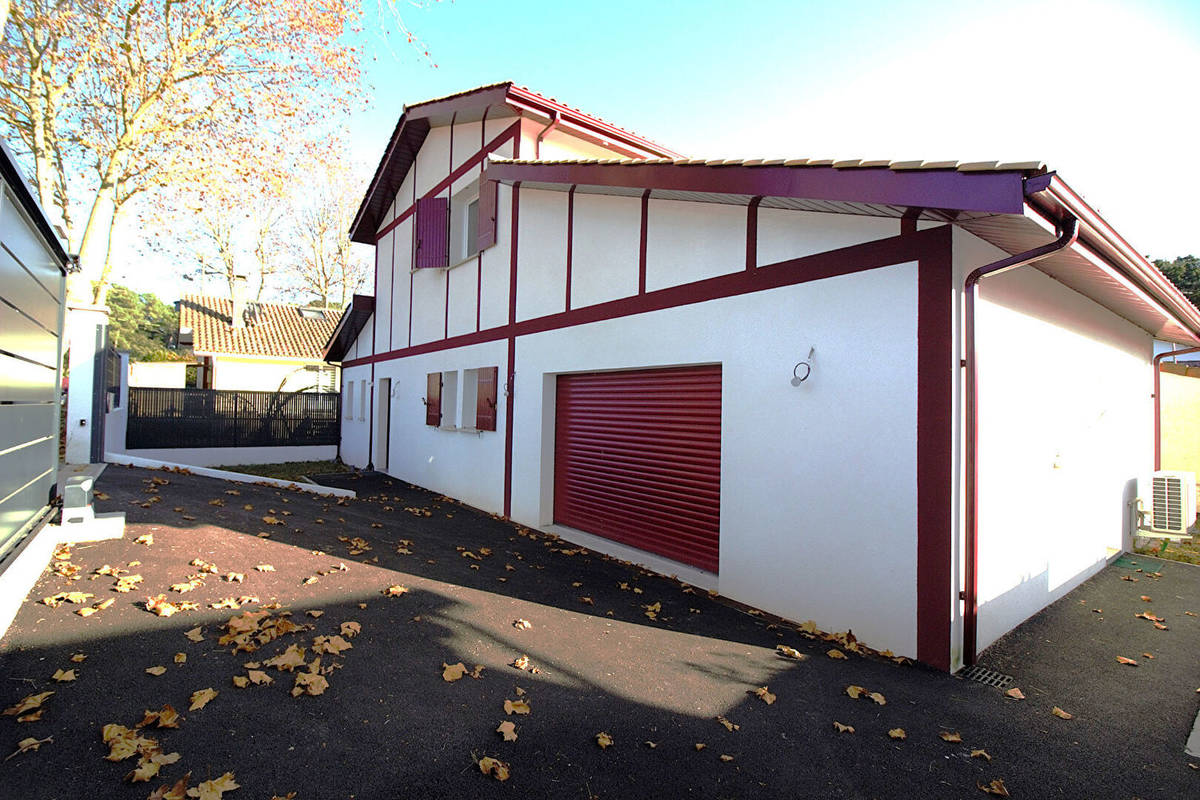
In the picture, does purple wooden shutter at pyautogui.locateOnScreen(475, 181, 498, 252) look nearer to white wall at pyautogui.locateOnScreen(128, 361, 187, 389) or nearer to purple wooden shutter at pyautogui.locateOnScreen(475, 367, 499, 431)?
purple wooden shutter at pyautogui.locateOnScreen(475, 367, 499, 431)

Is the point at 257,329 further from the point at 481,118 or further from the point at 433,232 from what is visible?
the point at 481,118

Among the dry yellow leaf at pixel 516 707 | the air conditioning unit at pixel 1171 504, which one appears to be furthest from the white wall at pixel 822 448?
the air conditioning unit at pixel 1171 504

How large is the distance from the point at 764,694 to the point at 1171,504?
7.80 m

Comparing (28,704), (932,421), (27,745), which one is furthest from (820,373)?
(28,704)

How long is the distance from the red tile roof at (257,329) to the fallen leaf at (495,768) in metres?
23.7

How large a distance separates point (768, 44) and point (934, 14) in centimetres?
200

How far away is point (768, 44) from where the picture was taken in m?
7.19

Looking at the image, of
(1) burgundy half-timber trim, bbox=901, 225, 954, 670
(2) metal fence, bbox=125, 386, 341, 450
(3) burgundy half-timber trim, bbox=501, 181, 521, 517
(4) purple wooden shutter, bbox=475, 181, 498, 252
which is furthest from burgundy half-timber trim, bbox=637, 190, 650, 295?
(2) metal fence, bbox=125, 386, 341, 450

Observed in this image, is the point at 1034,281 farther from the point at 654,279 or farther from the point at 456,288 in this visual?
the point at 456,288

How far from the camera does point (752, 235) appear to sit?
5.52 m

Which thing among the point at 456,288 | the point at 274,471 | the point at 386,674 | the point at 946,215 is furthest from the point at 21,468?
the point at 274,471

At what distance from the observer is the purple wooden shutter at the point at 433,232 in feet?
38.0

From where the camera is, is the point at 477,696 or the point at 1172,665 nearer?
the point at 477,696

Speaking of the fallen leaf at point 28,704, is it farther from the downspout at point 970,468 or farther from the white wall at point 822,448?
the downspout at point 970,468
